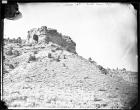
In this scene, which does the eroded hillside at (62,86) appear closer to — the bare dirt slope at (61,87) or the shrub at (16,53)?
the bare dirt slope at (61,87)

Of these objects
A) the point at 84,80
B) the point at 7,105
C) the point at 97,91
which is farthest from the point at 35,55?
the point at 7,105

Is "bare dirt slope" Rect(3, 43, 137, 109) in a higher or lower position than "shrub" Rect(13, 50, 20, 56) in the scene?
lower

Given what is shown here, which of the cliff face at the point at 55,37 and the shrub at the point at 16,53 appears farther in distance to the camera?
the shrub at the point at 16,53

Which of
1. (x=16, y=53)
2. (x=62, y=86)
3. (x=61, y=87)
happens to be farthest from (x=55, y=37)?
(x=61, y=87)

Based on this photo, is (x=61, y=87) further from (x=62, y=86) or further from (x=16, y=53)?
(x=16, y=53)

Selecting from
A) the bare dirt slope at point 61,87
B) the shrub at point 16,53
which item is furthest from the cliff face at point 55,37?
the bare dirt slope at point 61,87

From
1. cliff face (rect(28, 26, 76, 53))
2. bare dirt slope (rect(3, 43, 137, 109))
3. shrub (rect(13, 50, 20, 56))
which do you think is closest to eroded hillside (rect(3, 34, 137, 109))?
bare dirt slope (rect(3, 43, 137, 109))

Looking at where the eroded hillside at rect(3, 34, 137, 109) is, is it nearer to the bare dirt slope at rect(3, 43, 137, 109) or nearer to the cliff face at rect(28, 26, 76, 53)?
the bare dirt slope at rect(3, 43, 137, 109)

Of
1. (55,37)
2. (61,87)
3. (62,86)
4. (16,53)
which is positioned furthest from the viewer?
(55,37)
